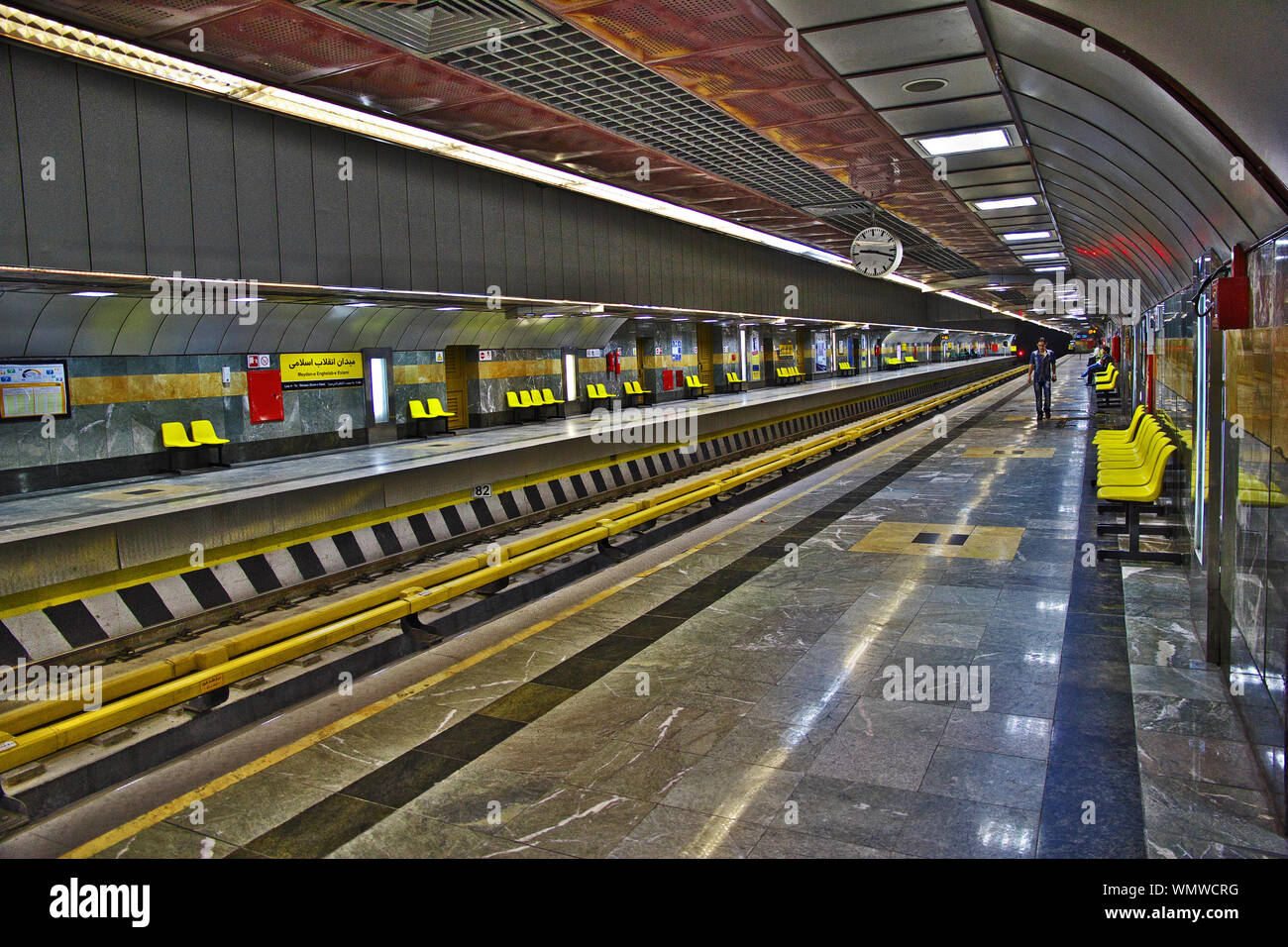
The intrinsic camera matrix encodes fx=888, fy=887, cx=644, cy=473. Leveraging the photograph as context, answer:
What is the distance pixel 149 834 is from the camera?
3.70 meters

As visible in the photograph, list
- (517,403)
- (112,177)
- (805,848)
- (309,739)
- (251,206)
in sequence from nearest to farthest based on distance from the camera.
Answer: (805,848)
(309,739)
(112,177)
(251,206)
(517,403)

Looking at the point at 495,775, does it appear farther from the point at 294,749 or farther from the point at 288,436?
the point at 288,436

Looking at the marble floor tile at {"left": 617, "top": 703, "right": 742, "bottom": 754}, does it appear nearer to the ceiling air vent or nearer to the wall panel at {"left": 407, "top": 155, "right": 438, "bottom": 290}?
the ceiling air vent

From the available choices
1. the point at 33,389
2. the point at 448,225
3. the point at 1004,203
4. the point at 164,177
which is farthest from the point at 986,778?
the point at 33,389

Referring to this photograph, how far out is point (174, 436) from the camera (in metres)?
13.0

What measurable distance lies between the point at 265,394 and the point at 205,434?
1356mm

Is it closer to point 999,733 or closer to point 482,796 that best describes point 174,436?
point 482,796

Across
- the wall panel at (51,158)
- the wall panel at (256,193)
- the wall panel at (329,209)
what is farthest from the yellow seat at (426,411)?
the wall panel at (51,158)

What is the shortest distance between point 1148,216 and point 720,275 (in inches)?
Answer: 492

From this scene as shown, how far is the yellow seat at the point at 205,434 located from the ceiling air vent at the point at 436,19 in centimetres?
900

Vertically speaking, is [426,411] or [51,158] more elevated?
[51,158]

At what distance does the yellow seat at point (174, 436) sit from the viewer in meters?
12.9

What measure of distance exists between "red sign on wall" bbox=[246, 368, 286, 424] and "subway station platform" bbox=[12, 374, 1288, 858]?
9.24 metres
